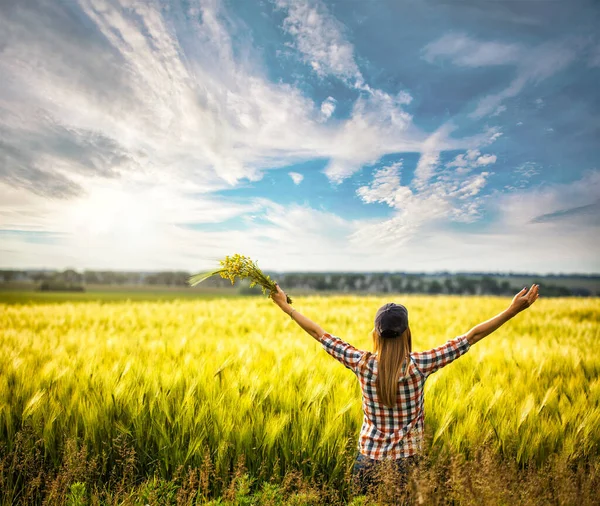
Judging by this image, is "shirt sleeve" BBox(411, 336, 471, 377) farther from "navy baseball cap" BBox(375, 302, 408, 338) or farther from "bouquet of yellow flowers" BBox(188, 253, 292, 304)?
"bouquet of yellow flowers" BBox(188, 253, 292, 304)

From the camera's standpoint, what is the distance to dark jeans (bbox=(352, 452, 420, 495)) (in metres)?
2.42

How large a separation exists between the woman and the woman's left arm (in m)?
0.12

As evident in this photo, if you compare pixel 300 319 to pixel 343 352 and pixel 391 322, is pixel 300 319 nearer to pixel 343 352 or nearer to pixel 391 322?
pixel 343 352

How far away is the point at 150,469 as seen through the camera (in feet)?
9.93

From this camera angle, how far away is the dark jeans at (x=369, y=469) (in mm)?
2416

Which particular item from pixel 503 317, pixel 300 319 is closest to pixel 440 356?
pixel 503 317

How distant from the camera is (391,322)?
7.77ft

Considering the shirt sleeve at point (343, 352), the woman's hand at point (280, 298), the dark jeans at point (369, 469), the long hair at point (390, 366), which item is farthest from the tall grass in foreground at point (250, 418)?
the woman's hand at point (280, 298)

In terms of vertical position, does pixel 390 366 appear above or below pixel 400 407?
above

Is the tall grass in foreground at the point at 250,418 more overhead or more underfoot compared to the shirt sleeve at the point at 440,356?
more underfoot

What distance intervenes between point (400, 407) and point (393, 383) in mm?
219

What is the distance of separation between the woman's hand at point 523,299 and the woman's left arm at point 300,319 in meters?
1.21

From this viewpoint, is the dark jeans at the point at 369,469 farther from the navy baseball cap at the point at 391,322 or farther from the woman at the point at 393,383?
the navy baseball cap at the point at 391,322

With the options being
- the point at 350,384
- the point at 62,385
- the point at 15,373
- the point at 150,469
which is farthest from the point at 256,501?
the point at 15,373
